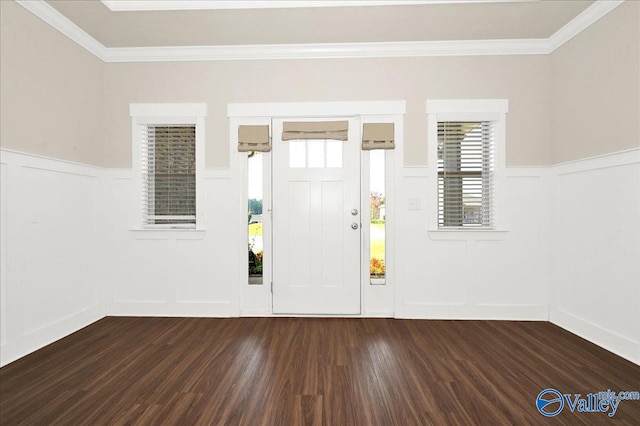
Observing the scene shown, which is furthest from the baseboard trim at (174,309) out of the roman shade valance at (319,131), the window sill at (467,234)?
the window sill at (467,234)

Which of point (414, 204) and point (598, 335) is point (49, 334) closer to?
point (414, 204)

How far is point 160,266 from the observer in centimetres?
389

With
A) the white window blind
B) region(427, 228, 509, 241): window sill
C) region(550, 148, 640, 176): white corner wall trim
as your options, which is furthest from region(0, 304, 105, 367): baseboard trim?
region(550, 148, 640, 176): white corner wall trim

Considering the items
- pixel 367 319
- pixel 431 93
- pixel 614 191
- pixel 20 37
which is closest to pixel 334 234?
pixel 367 319

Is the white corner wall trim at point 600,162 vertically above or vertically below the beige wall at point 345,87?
below

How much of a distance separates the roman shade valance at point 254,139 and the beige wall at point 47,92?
157 cm

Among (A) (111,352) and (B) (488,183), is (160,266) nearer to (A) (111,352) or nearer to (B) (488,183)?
(A) (111,352)

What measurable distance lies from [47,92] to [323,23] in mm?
2618

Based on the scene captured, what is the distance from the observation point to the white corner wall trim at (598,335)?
9.07ft

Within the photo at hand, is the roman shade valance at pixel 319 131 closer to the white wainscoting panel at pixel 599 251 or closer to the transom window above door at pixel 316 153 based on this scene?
the transom window above door at pixel 316 153

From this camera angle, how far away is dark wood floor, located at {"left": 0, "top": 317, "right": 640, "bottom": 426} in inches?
80.0

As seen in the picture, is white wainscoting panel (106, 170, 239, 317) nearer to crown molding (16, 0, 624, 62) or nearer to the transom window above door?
the transom window above door

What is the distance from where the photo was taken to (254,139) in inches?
151

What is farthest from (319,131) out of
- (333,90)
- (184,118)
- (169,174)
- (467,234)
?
(467,234)
